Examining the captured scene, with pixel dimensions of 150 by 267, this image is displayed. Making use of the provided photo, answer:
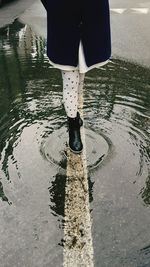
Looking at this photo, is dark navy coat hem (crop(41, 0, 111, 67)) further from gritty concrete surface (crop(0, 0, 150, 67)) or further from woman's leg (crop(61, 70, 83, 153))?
gritty concrete surface (crop(0, 0, 150, 67))

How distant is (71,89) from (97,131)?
0.64 meters

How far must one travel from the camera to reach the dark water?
2.92 metres

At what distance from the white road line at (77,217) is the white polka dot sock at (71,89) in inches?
15.8

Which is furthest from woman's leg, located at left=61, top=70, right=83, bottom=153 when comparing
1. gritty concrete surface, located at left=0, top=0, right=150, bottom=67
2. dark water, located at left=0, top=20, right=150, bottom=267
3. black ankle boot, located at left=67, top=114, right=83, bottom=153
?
gritty concrete surface, located at left=0, top=0, right=150, bottom=67

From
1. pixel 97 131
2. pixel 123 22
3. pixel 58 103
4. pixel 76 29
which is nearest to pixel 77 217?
pixel 97 131

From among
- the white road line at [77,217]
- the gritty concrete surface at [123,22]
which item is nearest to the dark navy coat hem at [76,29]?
the white road line at [77,217]

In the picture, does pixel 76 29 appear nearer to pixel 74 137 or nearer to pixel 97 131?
pixel 74 137

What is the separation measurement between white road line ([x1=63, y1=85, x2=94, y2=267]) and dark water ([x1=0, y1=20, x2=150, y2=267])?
6 centimetres

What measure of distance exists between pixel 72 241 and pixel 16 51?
4.85 m

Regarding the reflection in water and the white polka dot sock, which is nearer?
the white polka dot sock

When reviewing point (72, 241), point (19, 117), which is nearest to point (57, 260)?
point (72, 241)

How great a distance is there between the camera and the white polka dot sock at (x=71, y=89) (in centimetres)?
375

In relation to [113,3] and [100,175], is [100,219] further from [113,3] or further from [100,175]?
[113,3]

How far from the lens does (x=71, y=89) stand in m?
3.81
